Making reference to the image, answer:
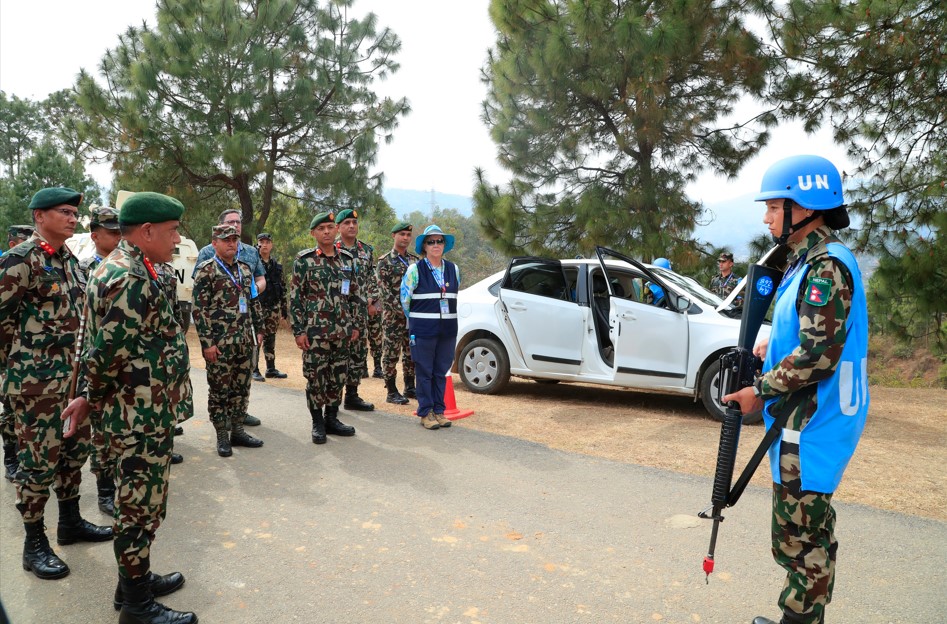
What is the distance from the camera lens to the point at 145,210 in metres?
3.03

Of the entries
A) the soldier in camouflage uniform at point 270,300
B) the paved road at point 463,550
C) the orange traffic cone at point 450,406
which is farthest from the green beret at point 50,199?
the soldier in camouflage uniform at point 270,300

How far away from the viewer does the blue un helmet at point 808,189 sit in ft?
8.61

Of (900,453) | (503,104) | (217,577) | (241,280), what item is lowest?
(217,577)

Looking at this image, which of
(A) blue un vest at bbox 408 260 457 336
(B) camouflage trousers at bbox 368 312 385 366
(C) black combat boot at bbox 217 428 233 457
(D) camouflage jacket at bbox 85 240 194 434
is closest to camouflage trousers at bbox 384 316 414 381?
(B) camouflage trousers at bbox 368 312 385 366

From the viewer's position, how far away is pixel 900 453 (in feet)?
19.8

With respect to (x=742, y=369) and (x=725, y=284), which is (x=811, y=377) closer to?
(x=742, y=369)

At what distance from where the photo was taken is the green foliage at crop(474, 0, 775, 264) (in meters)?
11.0

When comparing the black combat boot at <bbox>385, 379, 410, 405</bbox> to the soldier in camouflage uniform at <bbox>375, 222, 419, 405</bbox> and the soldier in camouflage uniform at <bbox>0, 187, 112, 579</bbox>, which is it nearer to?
the soldier in camouflage uniform at <bbox>375, 222, 419, 405</bbox>

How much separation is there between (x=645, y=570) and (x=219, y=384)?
3851 mm

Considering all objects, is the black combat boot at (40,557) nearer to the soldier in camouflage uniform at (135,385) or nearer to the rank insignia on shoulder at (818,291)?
the soldier in camouflage uniform at (135,385)

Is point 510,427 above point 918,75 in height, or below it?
below

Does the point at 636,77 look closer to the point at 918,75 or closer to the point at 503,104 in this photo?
the point at 503,104

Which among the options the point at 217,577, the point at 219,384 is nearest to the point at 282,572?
the point at 217,577

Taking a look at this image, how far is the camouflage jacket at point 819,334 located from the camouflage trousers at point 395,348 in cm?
611
